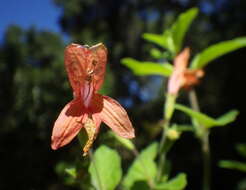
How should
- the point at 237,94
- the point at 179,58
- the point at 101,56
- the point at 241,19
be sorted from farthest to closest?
the point at 241,19 → the point at 237,94 → the point at 179,58 → the point at 101,56

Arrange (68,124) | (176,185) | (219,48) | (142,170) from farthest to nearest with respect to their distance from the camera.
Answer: (219,48) → (142,170) → (176,185) → (68,124)

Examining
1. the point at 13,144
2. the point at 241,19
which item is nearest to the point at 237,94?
the point at 241,19

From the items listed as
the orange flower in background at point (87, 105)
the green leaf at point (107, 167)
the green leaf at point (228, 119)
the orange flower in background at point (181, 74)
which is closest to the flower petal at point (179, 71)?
the orange flower in background at point (181, 74)

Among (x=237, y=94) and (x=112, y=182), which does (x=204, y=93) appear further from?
(x=112, y=182)

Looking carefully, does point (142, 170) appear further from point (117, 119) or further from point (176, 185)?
point (117, 119)

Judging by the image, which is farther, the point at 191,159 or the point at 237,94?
the point at 237,94

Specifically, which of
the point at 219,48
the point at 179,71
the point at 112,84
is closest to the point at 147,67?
the point at 179,71

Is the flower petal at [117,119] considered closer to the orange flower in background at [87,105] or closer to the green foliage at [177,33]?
the orange flower in background at [87,105]
